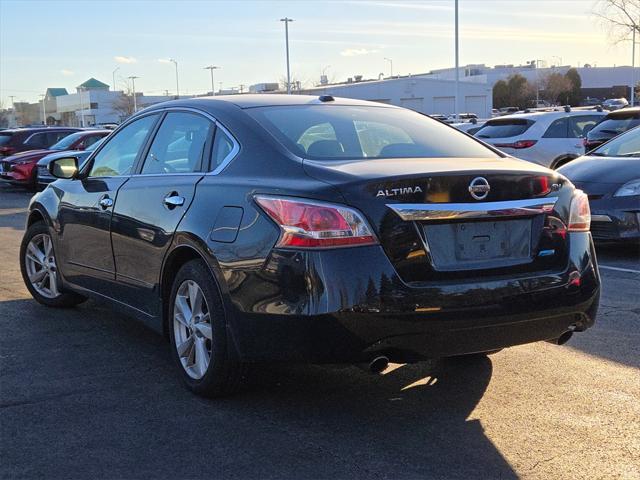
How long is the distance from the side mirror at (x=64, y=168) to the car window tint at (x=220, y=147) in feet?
6.13

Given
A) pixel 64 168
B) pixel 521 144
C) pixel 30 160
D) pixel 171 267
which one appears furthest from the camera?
pixel 30 160

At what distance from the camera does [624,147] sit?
9359mm

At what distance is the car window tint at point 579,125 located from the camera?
46.4 ft

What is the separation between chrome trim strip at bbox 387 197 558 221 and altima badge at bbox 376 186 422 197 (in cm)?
5

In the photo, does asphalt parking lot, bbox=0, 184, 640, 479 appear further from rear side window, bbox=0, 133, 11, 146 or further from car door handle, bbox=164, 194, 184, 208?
rear side window, bbox=0, 133, 11, 146

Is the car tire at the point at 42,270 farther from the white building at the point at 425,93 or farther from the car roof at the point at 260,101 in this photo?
the white building at the point at 425,93

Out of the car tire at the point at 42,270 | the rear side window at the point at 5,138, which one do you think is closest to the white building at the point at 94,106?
the rear side window at the point at 5,138

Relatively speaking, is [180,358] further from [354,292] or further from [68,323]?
[68,323]

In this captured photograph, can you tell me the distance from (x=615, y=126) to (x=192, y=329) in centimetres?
1049

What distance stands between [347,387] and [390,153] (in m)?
1.35

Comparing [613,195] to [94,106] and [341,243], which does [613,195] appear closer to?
[341,243]

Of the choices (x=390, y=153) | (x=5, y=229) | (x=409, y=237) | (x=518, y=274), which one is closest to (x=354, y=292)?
(x=409, y=237)

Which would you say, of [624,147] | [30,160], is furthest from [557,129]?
[30,160]

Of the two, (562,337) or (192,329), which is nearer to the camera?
(562,337)
